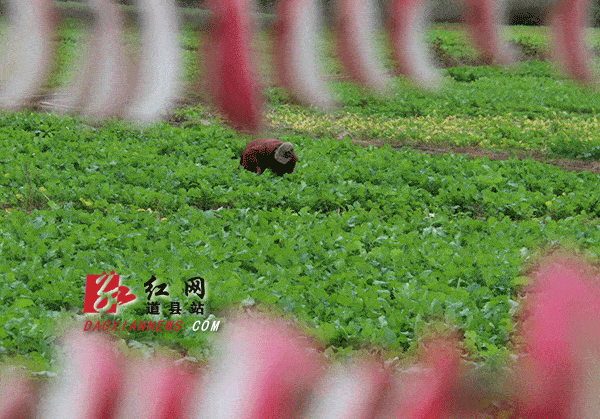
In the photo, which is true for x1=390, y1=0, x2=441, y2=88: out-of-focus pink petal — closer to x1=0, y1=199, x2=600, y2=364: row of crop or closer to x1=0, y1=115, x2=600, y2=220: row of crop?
x1=0, y1=199, x2=600, y2=364: row of crop

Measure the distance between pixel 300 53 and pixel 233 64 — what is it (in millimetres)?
51

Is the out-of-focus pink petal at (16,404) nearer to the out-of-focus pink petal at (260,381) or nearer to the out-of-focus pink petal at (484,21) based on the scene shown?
the out-of-focus pink petal at (260,381)

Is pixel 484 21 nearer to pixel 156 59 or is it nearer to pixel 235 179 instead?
pixel 156 59

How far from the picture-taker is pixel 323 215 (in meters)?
3.33

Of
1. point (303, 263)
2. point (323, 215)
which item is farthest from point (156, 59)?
point (323, 215)

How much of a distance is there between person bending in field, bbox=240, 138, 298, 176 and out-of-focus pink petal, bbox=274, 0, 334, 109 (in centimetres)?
321

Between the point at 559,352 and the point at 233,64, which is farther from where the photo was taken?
the point at 559,352

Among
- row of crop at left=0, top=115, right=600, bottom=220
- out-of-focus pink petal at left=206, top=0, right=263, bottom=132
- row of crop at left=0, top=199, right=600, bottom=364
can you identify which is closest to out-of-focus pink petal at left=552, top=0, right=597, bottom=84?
out-of-focus pink petal at left=206, top=0, right=263, bottom=132

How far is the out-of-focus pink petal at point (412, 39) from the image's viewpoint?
1.70 ft

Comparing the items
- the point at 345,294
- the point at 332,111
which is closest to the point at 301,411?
the point at 332,111

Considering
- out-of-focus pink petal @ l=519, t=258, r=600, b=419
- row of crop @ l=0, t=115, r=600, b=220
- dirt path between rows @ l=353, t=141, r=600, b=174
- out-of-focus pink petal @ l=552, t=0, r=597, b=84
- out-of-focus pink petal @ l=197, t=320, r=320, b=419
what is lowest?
dirt path between rows @ l=353, t=141, r=600, b=174

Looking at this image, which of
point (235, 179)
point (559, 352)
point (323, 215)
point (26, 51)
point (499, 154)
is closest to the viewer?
point (26, 51)

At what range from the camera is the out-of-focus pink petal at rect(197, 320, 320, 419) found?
0.49 m

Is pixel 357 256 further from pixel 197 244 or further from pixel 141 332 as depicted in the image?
pixel 141 332
